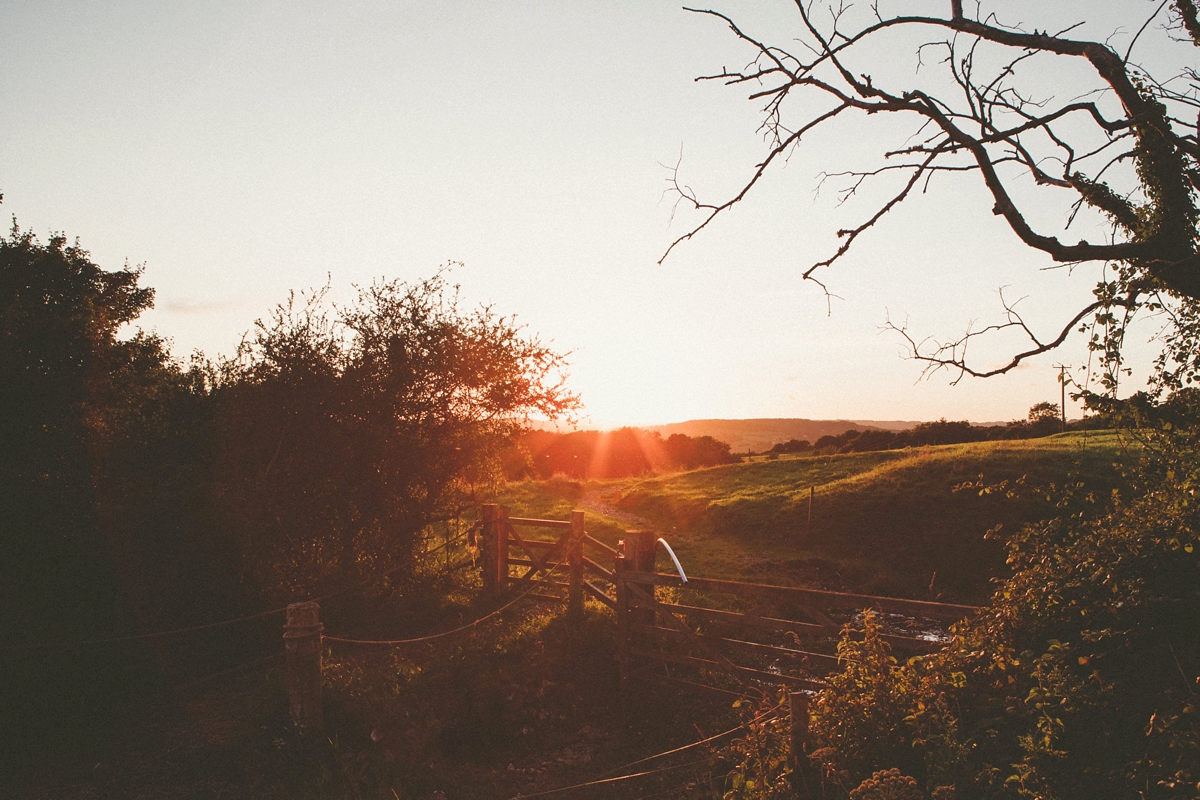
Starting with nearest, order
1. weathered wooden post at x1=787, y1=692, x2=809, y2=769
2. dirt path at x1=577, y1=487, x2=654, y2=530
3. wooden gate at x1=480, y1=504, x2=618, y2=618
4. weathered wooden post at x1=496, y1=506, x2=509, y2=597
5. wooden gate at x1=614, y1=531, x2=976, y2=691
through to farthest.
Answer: weathered wooden post at x1=787, y1=692, x2=809, y2=769 → wooden gate at x1=614, y1=531, x2=976, y2=691 → wooden gate at x1=480, y1=504, x2=618, y2=618 → weathered wooden post at x1=496, y1=506, x2=509, y2=597 → dirt path at x1=577, y1=487, x2=654, y2=530

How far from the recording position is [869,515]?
20.9 meters

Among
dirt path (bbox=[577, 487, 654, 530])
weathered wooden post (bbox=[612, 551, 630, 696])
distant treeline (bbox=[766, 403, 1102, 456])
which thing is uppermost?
distant treeline (bbox=[766, 403, 1102, 456])

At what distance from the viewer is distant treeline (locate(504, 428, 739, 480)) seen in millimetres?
50281

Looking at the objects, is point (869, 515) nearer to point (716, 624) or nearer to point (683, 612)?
point (716, 624)

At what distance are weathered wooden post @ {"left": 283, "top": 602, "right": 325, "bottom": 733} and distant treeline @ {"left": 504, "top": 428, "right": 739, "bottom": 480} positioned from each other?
39296 mm

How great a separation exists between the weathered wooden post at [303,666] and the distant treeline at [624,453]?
39.3m

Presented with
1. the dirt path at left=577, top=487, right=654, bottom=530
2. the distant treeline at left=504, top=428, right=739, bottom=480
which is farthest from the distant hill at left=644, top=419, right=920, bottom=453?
the dirt path at left=577, top=487, right=654, bottom=530

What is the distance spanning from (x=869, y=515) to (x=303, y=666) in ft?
60.2

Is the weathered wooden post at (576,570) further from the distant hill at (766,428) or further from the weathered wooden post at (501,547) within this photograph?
the distant hill at (766,428)

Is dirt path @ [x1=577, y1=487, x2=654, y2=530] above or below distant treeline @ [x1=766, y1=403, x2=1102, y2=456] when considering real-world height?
below

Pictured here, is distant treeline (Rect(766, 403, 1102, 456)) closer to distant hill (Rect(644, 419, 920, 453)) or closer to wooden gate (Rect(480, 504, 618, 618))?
wooden gate (Rect(480, 504, 618, 618))

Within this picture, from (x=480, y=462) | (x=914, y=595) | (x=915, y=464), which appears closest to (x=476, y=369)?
(x=480, y=462)

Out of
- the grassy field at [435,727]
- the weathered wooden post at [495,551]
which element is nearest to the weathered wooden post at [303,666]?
the grassy field at [435,727]

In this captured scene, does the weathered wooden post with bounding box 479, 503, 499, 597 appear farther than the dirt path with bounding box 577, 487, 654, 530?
No
